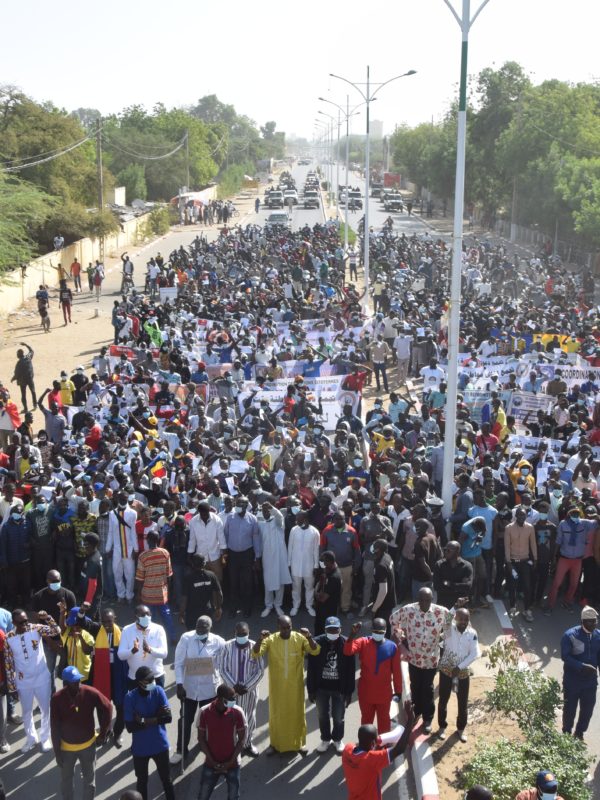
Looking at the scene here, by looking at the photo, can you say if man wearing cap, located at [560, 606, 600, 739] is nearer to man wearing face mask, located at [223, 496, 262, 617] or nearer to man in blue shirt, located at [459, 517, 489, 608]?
man in blue shirt, located at [459, 517, 489, 608]

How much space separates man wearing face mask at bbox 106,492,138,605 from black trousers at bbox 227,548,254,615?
1.09m

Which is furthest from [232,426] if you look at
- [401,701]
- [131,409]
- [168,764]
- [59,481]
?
[168,764]

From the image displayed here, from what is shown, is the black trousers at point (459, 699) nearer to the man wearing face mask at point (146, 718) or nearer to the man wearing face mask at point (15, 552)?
the man wearing face mask at point (146, 718)

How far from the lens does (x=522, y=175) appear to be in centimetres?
4775

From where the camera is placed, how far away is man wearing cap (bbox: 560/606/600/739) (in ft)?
26.1

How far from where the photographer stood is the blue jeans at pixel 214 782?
7.05m

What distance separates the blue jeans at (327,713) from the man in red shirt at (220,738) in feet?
3.93

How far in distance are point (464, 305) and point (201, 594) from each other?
16.5 meters

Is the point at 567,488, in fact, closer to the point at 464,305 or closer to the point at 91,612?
the point at 91,612

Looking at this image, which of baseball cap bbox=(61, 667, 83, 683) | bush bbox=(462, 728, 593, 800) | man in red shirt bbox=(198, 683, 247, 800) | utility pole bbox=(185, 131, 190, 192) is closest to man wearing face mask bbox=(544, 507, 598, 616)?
bush bbox=(462, 728, 593, 800)

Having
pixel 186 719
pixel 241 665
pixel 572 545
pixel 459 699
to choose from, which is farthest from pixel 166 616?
pixel 572 545

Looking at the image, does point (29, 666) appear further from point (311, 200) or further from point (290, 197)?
point (311, 200)

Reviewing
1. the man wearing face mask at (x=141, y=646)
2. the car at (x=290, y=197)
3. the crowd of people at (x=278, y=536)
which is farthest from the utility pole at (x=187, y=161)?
the man wearing face mask at (x=141, y=646)

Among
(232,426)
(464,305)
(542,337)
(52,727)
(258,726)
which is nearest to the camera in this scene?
(52,727)
